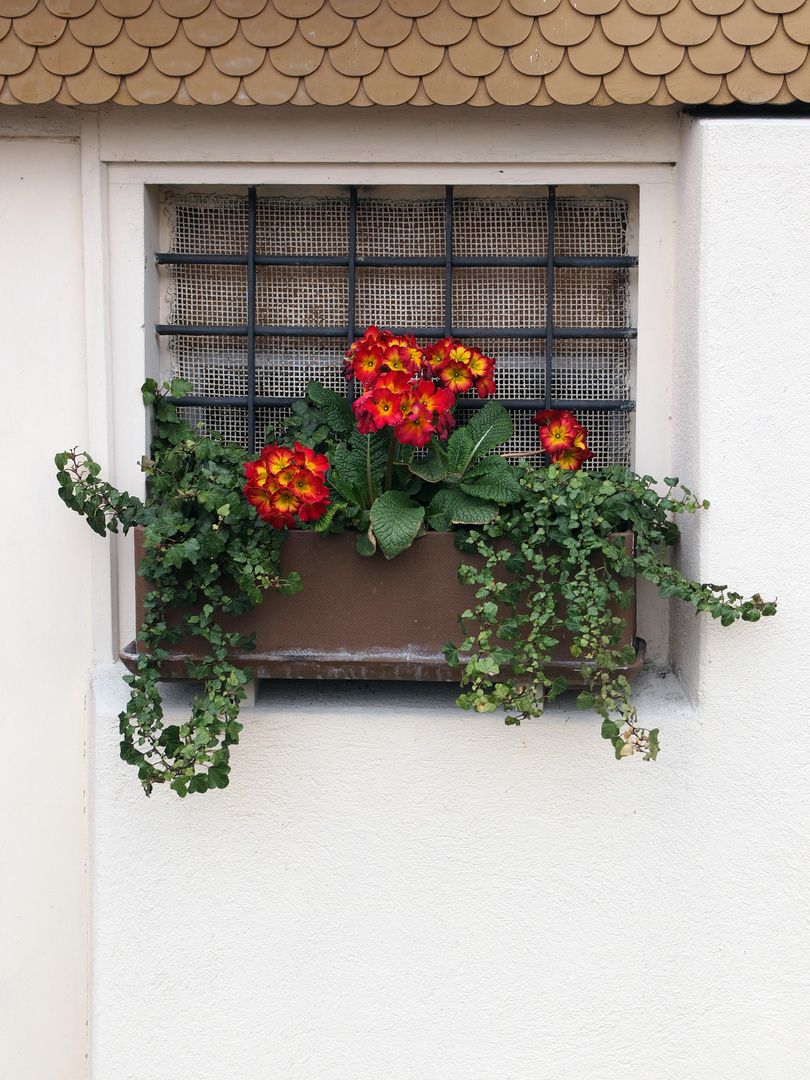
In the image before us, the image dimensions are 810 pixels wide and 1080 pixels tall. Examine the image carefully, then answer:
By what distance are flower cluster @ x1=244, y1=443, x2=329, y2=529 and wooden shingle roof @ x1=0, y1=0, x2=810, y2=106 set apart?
0.84 meters

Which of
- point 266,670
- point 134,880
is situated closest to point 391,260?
point 266,670

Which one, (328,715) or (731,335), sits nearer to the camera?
(731,335)

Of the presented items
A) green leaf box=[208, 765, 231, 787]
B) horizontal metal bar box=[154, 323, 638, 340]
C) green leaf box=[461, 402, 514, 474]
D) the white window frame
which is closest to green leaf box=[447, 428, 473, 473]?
green leaf box=[461, 402, 514, 474]

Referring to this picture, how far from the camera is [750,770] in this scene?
6.12 ft

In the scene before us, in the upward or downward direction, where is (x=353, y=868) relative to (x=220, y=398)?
downward

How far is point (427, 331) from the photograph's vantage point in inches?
80.7

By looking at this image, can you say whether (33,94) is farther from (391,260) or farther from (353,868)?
(353,868)

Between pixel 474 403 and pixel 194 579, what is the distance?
32.5 inches

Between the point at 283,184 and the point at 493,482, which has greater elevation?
the point at 283,184

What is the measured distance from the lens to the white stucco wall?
6.12ft

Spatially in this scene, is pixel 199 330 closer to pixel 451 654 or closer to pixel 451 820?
pixel 451 654

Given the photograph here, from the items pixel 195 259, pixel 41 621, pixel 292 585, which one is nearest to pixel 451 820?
pixel 292 585

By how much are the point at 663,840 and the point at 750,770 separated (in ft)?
0.87

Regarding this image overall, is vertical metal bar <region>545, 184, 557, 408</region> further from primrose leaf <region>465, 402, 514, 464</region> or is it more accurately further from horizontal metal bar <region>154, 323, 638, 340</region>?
primrose leaf <region>465, 402, 514, 464</region>
